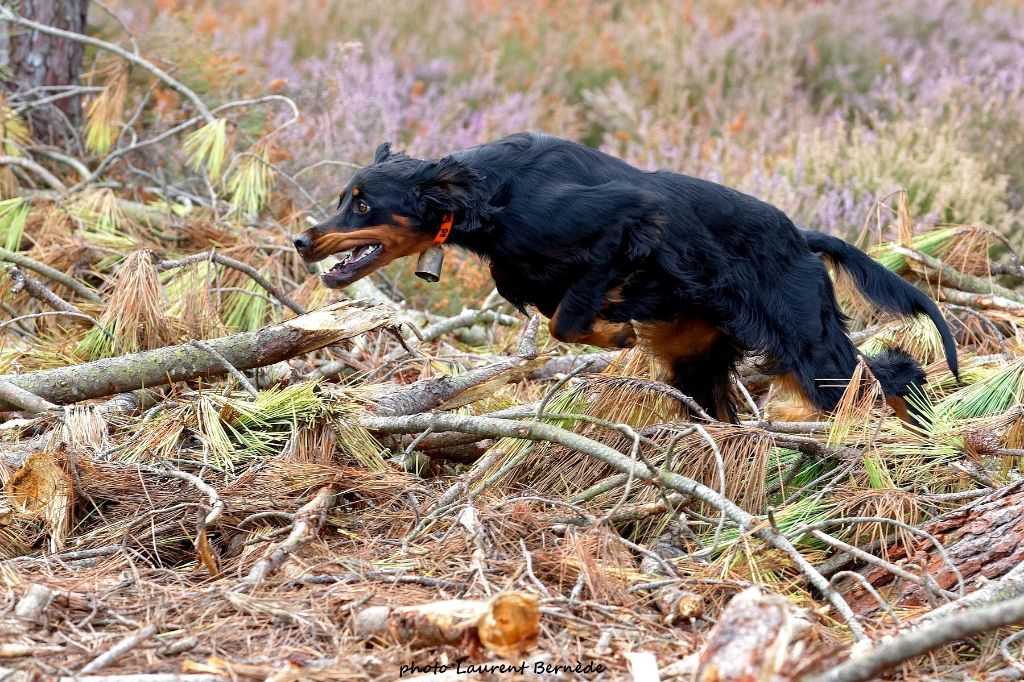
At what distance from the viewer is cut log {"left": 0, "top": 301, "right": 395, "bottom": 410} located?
10.5 feet

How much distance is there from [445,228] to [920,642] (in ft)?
6.61

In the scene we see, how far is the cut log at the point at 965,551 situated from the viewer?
244cm

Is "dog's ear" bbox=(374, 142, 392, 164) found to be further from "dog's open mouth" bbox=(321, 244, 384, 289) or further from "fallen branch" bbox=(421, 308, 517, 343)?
"fallen branch" bbox=(421, 308, 517, 343)

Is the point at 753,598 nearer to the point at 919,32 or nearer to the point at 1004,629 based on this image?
the point at 1004,629

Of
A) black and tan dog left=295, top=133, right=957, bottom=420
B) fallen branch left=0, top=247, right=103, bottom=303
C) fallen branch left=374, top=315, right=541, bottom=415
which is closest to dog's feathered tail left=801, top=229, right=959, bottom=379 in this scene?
black and tan dog left=295, top=133, right=957, bottom=420

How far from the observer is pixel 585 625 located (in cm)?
224

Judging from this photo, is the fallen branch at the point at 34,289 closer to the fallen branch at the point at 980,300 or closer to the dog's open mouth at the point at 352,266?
the dog's open mouth at the point at 352,266

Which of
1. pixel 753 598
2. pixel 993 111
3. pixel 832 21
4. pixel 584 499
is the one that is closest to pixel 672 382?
pixel 584 499

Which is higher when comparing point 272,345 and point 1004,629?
point 1004,629

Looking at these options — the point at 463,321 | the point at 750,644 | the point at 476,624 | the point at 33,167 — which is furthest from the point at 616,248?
the point at 33,167

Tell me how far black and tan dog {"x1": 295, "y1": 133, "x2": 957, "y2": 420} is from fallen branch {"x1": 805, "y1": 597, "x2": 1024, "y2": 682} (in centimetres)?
176

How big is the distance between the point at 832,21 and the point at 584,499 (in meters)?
6.99

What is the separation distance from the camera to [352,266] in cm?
343

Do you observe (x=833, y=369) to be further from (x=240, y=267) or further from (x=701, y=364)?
(x=240, y=267)
